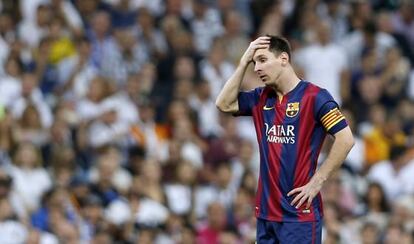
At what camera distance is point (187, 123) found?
17.0 metres

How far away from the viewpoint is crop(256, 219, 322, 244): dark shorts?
31.9ft

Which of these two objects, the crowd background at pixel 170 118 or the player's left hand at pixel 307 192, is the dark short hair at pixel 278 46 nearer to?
the player's left hand at pixel 307 192

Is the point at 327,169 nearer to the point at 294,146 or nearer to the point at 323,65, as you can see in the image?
the point at 294,146

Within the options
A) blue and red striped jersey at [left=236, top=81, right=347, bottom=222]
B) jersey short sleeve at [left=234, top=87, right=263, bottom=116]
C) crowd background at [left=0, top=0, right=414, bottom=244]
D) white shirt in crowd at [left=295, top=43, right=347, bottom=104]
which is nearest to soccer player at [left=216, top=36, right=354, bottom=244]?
blue and red striped jersey at [left=236, top=81, right=347, bottom=222]

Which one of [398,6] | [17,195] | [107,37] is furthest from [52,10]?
[398,6]

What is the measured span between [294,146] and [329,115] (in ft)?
1.12

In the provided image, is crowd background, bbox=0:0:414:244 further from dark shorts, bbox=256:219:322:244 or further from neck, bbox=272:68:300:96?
neck, bbox=272:68:300:96

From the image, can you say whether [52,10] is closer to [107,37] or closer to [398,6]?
[107,37]

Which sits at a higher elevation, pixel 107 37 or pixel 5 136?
pixel 107 37

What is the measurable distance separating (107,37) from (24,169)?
330cm

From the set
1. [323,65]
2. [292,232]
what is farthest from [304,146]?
[323,65]

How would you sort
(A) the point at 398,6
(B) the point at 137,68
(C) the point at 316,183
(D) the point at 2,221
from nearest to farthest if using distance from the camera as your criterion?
(C) the point at 316,183 → (D) the point at 2,221 → (B) the point at 137,68 → (A) the point at 398,6

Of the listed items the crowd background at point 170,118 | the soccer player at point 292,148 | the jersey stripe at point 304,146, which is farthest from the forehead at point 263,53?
the crowd background at point 170,118

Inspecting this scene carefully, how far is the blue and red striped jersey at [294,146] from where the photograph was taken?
967cm
